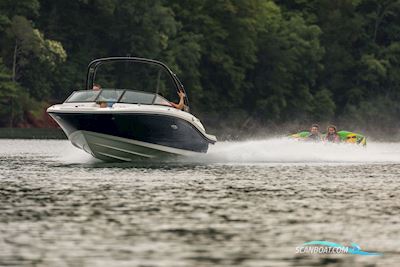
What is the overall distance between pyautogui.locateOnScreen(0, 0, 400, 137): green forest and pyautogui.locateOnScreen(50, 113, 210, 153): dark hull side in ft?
137

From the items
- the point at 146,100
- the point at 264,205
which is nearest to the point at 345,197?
the point at 264,205

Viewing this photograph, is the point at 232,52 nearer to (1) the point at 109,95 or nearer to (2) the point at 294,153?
(2) the point at 294,153

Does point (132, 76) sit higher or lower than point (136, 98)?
higher

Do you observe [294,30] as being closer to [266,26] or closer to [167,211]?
[266,26]

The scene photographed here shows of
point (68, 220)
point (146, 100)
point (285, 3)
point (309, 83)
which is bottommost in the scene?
point (68, 220)

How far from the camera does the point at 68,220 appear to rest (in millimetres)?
19297

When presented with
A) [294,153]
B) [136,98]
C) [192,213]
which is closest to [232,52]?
[294,153]

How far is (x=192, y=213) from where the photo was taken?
20.5 m

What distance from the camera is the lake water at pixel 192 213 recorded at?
52.1 ft

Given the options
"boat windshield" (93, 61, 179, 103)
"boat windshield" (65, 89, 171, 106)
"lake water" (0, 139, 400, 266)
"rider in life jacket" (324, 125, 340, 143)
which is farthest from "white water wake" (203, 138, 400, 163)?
"boat windshield" (93, 61, 179, 103)

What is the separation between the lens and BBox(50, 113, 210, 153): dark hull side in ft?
107

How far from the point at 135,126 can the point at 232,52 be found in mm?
63236

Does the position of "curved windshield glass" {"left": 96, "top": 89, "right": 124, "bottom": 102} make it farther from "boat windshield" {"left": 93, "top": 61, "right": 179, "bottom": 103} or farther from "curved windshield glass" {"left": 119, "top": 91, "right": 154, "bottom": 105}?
"boat windshield" {"left": 93, "top": 61, "right": 179, "bottom": 103}

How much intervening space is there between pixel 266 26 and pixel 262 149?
5972 cm
